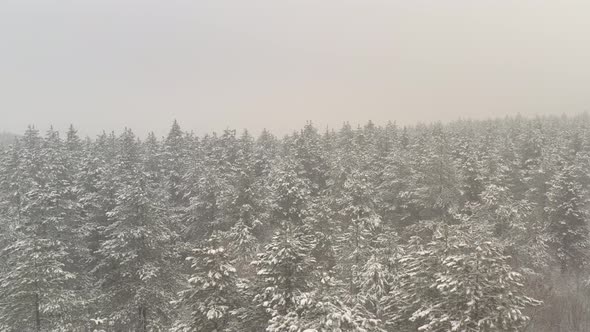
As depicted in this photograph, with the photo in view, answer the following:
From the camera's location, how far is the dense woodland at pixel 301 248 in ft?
45.1

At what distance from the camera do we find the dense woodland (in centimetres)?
1374

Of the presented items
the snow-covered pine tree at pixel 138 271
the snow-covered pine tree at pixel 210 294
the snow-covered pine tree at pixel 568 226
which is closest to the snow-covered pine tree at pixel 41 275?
the snow-covered pine tree at pixel 138 271

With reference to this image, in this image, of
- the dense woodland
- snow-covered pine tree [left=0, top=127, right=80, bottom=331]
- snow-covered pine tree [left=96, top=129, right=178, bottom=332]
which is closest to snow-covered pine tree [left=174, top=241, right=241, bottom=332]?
the dense woodland

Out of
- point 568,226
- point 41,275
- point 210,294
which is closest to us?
point 210,294

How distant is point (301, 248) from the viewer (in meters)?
15.6

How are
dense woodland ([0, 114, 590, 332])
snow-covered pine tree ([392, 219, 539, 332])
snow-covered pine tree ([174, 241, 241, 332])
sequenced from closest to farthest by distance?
snow-covered pine tree ([392, 219, 539, 332]), dense woodland ([0, 114, 590, 332]), snow-covered pine tree ([174, 241, 241, 332])

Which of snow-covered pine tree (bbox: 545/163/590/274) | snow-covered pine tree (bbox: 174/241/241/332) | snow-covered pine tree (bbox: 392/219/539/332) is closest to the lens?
snow-covered pine tree (bbox: 392/219/539/332)

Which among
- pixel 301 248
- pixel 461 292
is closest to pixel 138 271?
pixel 301 248

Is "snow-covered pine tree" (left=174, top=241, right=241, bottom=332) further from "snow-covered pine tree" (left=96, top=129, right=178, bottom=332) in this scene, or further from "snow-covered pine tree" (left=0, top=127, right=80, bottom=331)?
"snow-covered pine tree" (left=96, top=129, right=178, bottom=332)

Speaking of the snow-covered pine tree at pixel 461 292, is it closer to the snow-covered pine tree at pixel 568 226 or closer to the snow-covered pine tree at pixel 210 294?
the snow-covered pine tree at pixel 210 294

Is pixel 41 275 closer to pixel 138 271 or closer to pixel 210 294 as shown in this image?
pixel 138 271

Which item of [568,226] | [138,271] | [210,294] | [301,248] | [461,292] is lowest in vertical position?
[568,226]

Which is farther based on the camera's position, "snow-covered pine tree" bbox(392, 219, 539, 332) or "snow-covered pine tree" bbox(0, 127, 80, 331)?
"snow-covered pine tree" bbox(0, 127, 80, 331)

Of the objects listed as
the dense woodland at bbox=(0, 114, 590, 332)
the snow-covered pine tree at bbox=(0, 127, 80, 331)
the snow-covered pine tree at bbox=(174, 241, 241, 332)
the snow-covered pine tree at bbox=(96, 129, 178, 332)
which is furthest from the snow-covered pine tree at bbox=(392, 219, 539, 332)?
the snow-covered pine tree at bbox=(96, 129, 178, 332)
